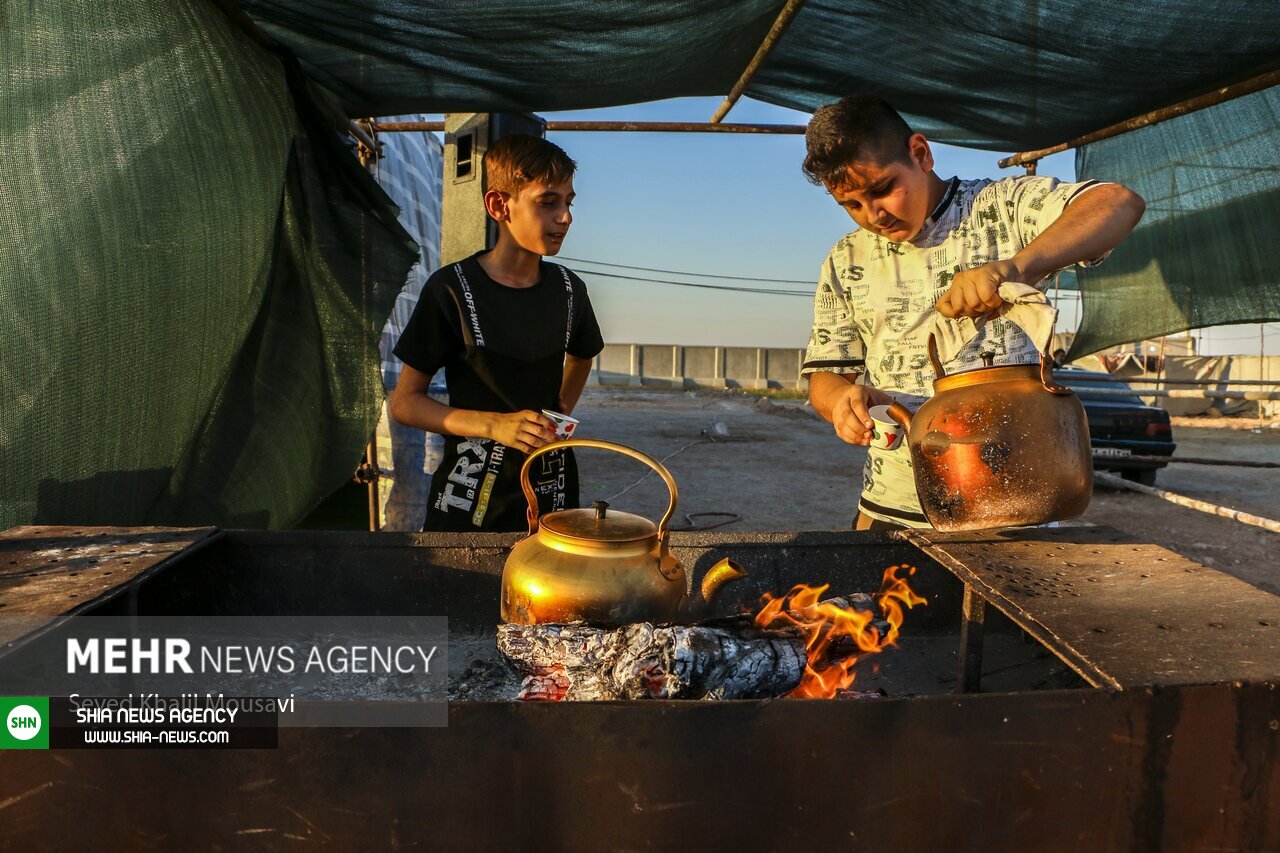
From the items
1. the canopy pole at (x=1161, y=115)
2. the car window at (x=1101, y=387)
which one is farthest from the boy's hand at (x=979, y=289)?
the car window at (x=1101, y=387)

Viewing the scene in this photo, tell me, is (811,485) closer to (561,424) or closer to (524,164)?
(524,164)

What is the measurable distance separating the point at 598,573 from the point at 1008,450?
33.5 inches

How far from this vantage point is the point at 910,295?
7.29 feet

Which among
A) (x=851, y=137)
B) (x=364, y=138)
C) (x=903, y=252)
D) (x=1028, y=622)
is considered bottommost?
(x=1028, y=622)

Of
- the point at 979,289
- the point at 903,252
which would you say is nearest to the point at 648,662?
the point at 979,289

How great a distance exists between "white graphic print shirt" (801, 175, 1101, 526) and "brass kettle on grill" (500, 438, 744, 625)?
2.83 ft

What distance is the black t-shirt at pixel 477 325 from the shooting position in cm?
242

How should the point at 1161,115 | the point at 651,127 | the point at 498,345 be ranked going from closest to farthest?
the point at 498,345 → the point at 1161,115 → the point at 651,127

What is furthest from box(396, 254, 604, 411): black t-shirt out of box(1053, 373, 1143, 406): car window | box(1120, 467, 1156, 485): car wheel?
box(1120, 467, 1156, 485): car wheel

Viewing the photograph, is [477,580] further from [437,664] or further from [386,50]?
[386,50]

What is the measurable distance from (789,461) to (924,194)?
8.27 metres

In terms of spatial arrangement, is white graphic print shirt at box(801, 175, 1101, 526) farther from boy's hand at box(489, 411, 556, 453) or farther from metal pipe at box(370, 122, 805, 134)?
metal pipe at box(370, 122, 805, 134)

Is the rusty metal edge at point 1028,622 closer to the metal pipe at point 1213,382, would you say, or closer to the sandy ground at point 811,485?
the sandy ground at point 811,485

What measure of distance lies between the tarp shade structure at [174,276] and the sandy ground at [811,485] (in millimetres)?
1535
